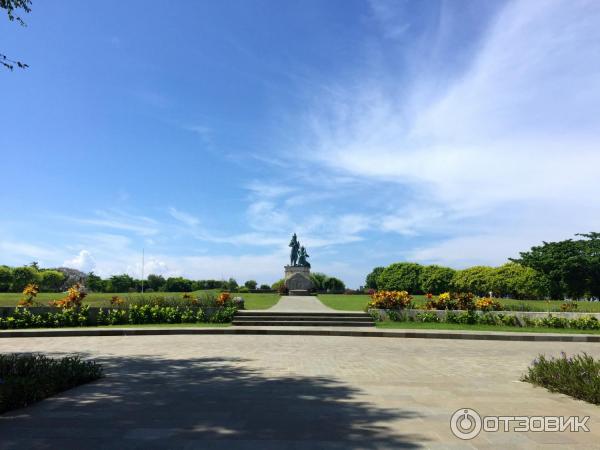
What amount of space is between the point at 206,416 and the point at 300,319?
1425 cm

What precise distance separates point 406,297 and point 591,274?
40351 mm

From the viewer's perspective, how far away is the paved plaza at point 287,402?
15.0 feet

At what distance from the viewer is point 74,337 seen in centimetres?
1587

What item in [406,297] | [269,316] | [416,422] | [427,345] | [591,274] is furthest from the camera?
[591,274]

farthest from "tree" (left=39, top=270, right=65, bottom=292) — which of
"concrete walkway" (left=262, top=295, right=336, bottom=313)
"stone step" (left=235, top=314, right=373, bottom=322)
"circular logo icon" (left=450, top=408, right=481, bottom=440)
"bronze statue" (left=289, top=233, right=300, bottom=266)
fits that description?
"circular logo icon" (left=450, top=408, right=481, bottom=440)

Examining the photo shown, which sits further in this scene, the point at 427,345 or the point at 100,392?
the point at 427,345

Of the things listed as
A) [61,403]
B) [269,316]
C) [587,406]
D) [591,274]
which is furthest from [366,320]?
[591,274]

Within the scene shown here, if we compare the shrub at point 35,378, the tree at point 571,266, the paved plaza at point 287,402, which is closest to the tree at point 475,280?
the tree at point 571,266

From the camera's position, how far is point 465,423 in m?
5.22

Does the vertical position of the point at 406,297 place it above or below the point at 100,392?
above

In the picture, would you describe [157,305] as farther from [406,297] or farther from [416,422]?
[416,422]

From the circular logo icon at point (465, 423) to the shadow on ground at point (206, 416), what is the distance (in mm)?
580

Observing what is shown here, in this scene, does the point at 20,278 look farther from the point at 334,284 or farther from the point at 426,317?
the point at 426,317

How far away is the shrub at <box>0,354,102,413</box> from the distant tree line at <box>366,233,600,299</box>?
5361 centimetres
